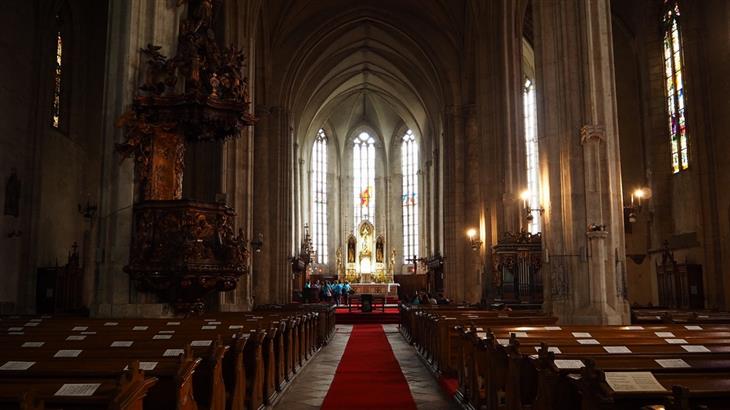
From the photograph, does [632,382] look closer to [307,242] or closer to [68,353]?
[68,353]

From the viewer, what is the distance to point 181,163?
11930mm

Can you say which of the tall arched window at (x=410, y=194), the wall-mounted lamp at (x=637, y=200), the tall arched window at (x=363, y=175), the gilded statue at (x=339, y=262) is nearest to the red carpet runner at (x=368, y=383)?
the wall-mounted lamp at (x=637, y=200)

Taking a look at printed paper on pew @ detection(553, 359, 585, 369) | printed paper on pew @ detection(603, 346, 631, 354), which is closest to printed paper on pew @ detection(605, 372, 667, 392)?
printed paper on pew @ detection(553, 359, 585, 369)

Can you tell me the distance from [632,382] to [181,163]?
384 inches

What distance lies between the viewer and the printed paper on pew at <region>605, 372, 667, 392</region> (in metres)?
3.50

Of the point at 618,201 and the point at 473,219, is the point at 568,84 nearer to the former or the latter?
the point at 618,201

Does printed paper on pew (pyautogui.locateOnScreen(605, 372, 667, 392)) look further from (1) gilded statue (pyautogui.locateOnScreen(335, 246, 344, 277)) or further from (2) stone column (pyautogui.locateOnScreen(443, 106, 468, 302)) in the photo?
(1) gilded statue (pyautogui.locateOnScreen(335, 246, 344, 277))

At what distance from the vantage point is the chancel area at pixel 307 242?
5.57 metres

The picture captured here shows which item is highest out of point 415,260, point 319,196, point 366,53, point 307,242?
point 366,53

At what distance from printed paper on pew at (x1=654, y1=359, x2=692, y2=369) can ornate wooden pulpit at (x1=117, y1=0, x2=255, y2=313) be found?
24.8 ft

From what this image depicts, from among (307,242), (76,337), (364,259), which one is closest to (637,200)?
(76,337)

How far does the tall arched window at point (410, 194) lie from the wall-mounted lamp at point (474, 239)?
59.9ft

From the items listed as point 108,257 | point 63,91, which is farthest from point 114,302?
point 63,91

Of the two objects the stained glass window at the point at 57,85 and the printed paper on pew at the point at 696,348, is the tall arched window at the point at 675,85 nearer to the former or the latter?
the printed paper on pew at the point at 696,348
